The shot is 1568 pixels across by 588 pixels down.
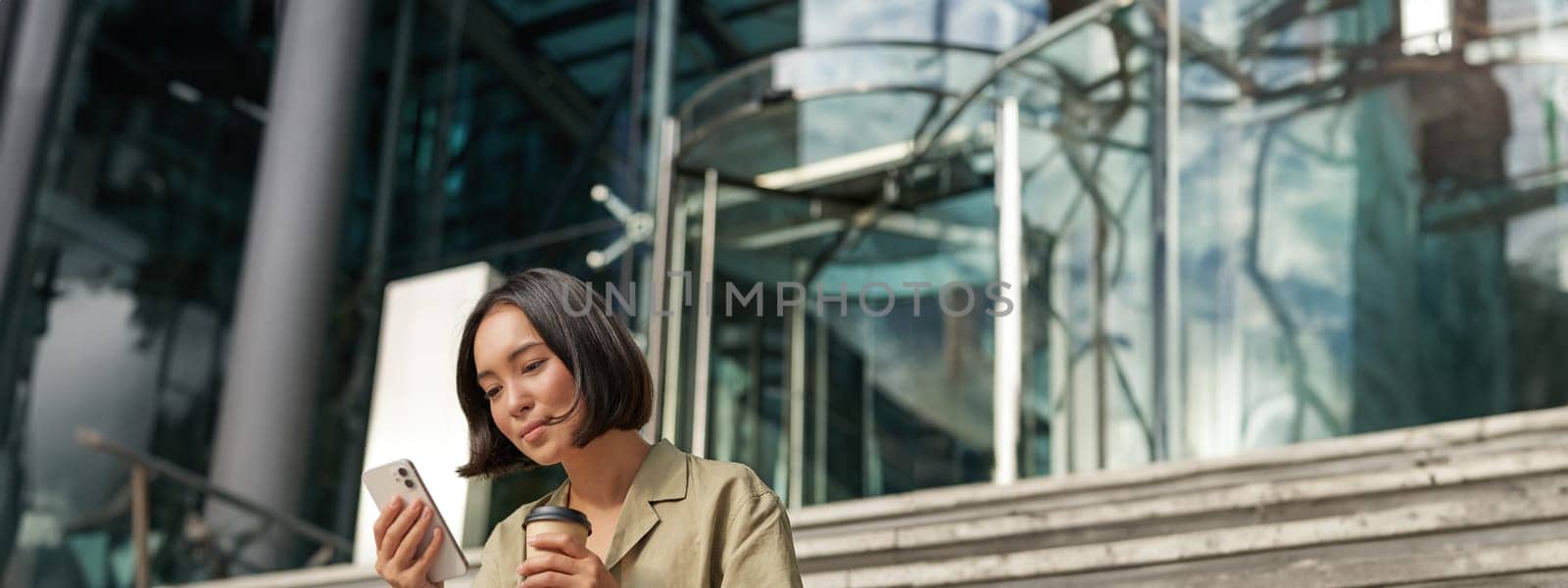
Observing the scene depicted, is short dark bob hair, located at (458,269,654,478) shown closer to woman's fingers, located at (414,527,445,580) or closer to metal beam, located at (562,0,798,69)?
woman's fingers, located at (414,527,445,580)

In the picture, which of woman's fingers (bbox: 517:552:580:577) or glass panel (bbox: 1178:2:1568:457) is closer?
woman's fingers (bbox: 517:552:580:577)

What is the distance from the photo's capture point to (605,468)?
2.31 metres

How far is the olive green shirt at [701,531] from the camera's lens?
2.12 metres

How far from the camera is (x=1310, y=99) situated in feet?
21.5

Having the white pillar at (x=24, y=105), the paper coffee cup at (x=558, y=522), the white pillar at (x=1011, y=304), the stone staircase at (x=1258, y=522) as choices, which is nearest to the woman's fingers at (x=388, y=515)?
the paper coffee cup at (x=558, y=522)

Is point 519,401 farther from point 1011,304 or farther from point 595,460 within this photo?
point 1011,304

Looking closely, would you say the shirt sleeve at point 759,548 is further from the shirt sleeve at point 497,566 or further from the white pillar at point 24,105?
the white pillar at point 24,105

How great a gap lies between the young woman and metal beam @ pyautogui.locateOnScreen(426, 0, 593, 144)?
341 inches

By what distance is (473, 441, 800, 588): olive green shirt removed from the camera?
2.12 metres

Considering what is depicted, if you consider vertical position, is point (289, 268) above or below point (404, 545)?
above

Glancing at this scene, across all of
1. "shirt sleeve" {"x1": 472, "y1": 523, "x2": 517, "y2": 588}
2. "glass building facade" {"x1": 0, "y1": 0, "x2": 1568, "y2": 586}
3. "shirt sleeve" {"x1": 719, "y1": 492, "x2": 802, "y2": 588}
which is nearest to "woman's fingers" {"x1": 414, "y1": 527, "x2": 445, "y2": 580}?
"shirt sleeve" {"x1": 472, "y1": 523, "x2": 517, "y2": 588}

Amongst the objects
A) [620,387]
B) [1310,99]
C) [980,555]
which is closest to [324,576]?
[980,555]

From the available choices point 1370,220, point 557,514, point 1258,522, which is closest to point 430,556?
point 557,514

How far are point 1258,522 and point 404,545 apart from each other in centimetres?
253
